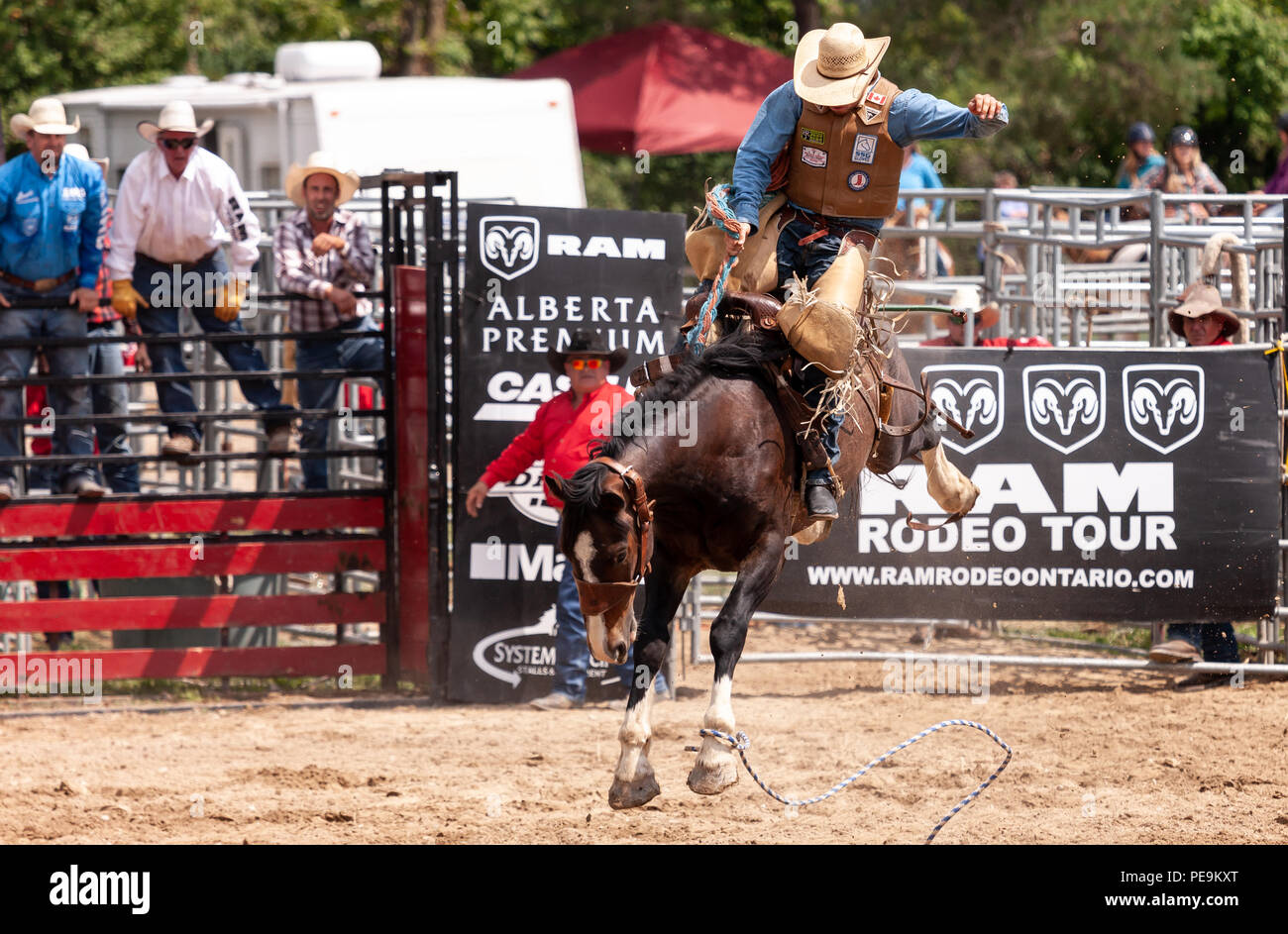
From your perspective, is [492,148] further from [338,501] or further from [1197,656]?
[1197,656]

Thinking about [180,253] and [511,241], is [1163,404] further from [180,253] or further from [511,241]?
[180,253]

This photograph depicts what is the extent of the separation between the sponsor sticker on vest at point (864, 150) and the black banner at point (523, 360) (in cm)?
235

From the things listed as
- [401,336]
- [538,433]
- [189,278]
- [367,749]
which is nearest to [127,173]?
[189,278]

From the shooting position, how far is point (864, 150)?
7004 millimetres

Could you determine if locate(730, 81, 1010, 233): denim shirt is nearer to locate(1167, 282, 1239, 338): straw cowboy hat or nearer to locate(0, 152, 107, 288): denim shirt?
locate(1167, 282, 1239, 338): straw cowboy hat

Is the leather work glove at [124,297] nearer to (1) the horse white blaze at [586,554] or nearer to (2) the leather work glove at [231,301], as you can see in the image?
(2) the leather work glove at [231,301]

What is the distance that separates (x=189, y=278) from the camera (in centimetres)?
959

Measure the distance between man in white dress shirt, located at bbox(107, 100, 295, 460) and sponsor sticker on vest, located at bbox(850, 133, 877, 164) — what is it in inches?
157

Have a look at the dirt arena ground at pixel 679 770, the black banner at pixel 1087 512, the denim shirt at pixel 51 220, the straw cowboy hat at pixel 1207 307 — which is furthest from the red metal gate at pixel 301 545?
the straw cowboy hat at pixel 1207 307

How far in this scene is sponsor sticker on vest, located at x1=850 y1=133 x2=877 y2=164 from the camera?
6977mm

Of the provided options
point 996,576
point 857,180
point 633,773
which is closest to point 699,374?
point 857,180

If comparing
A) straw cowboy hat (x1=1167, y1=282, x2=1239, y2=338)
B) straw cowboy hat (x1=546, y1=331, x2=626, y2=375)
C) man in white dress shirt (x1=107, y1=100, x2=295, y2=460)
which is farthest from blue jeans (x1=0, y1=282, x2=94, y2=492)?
straw cowboy hat (x1=1167, y1=282, x2=1239, y2=338)

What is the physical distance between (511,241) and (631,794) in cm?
395

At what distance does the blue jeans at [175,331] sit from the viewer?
31.4 feet
